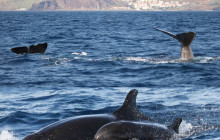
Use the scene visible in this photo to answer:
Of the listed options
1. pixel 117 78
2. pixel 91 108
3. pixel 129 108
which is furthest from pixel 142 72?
pixel 129 108

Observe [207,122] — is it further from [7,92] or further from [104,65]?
[104,65]

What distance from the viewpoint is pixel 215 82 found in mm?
16281

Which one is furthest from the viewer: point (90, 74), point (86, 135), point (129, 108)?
point (90, 74)

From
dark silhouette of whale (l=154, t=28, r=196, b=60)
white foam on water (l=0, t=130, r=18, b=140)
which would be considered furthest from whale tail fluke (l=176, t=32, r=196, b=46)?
white foam on water (l=0, t=130, r=18, b=140)

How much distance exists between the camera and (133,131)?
26.5 ft

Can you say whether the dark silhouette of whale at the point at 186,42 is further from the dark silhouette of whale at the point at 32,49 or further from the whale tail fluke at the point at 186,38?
the dark silhouette of whale at the point at 32,49

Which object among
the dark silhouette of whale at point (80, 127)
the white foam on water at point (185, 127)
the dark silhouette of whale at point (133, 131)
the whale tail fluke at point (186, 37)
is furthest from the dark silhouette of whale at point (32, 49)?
the dark silhouette of whale at point (133, 131)

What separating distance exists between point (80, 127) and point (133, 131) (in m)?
1.14

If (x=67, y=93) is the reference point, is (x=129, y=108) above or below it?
above

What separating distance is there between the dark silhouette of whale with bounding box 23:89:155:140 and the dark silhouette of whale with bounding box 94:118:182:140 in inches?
22.6

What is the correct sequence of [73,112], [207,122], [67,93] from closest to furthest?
1. [207,122]
2. [73,112]
3. [67,93]

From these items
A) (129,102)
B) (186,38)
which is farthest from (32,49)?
(129,102)

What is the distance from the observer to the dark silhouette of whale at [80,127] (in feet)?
26.4

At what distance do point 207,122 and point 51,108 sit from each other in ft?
15.5
